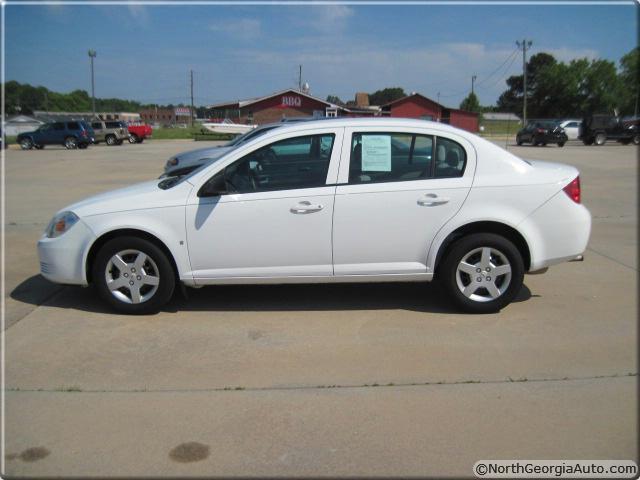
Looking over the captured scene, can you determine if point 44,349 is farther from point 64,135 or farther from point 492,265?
point 64,135

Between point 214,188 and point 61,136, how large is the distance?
33.8 m

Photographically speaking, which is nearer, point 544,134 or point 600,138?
point 544,134

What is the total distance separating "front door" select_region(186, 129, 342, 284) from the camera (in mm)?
4836

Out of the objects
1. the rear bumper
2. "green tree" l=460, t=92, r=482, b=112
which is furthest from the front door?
"green tree" l=460, t=92, r=482, b=112

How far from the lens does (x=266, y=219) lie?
4.83m

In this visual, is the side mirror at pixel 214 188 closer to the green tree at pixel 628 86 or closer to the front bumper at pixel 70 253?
the front bumper at pixel 70 253

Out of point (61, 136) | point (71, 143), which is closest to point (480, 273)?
point (71, 143)

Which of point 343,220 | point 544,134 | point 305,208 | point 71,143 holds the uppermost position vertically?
point 544,134

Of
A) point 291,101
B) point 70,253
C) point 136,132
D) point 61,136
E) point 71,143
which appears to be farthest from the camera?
point 291,101

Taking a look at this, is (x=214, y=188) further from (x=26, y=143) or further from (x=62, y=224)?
(x=26, y=143)

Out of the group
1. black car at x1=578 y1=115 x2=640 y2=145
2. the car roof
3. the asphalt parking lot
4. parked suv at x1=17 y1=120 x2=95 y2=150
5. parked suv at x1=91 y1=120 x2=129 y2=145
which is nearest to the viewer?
the asphalt parking lot

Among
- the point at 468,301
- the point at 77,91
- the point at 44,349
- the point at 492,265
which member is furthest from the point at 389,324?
the point at 77,91

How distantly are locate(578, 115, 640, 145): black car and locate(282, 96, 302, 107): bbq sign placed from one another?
27516 millimetres

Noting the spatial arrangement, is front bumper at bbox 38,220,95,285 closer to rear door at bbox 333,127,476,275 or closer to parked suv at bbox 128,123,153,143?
rear door at bbox 333,127,476,275
